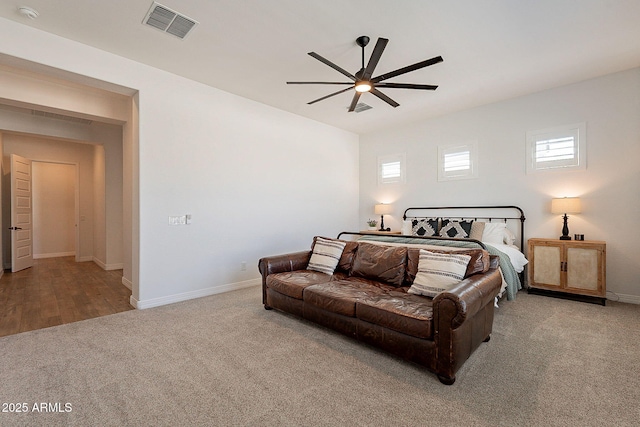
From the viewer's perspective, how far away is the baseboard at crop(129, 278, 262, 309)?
12.3ft

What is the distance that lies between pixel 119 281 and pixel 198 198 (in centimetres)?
259

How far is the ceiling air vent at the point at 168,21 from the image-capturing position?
2.70 meters

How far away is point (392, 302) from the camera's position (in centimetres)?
252

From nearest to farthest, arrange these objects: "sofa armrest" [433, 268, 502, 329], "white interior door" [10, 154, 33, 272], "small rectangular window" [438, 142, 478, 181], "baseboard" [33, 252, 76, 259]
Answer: "sofa armrest" [433, 268, 502, 329] < "small rectangular window" [438, 142, 478, 181] < "white interior door" [10, 154, 33, 272] < "baseboard" [33, 252, 76, 259]

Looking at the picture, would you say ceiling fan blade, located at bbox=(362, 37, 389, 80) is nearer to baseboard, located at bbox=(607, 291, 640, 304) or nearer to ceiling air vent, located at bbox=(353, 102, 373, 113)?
ceiling air vent, located at bbox=(353, 102, 373, 113)

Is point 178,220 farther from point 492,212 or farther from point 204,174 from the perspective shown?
point 492,212

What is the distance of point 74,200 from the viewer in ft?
26.2

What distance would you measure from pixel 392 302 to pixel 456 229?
3047 mm

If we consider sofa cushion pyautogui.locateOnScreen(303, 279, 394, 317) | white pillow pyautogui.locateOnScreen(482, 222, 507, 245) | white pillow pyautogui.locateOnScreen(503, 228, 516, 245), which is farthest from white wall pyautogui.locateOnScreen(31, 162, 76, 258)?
white pillow pyautogui.locateOnScreen(503, 228, 516, 245)

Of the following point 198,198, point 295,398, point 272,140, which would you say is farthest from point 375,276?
point 272,140

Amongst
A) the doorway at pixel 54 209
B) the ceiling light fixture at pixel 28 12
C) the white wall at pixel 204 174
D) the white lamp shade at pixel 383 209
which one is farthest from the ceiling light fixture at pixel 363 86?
the doorway at pixel 54 209

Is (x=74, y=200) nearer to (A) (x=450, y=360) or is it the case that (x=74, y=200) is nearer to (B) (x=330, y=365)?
(B) (x=330, y=365)

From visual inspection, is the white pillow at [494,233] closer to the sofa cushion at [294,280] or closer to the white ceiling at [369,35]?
the white ceiling at [369,35]

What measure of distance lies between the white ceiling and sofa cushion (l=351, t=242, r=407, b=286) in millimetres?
2370
